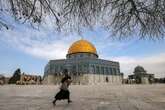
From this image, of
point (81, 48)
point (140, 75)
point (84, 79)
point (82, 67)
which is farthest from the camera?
point (140, 75)

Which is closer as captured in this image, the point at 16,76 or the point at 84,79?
the point at 16,76

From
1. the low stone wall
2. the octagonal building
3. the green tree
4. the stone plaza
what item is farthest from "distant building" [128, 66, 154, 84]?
the stone plaza

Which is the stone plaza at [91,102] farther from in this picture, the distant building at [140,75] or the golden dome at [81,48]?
the distant building at [140,75]

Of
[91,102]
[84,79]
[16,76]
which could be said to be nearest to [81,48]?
[84,79]

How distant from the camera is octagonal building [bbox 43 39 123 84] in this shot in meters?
65.5

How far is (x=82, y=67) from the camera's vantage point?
6581cm

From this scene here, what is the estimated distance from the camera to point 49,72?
67500 millimetres

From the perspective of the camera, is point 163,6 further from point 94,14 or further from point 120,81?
point 120,81

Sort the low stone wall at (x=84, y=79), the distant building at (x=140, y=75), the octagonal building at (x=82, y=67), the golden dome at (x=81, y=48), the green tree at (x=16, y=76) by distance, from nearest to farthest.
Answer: the green tree at (x=16, y=76) → the low stone wall at (x=84, y=79) → the octagonal building at (x=82, y=67) → the golden dome at (x=81, y=48) → the distant building at (x=140, y=75)

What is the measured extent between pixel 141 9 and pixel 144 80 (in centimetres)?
5977

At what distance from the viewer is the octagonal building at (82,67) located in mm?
65500

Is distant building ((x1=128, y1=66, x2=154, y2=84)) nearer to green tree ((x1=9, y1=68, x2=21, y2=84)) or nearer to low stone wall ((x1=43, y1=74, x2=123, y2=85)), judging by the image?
low stone wall ((x1=43, y1=74, x2=123, y2=85))

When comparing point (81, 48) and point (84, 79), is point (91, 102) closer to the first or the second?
point (84, 79)

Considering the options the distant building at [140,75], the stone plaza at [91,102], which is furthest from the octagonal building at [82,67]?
the stone plaza at [91,102]
